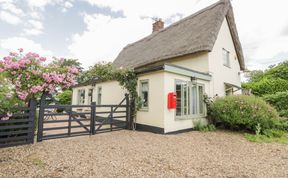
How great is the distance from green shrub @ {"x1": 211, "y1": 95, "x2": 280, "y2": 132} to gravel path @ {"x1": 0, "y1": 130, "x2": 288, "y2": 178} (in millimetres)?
1565

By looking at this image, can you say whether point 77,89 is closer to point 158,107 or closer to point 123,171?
point 158,107

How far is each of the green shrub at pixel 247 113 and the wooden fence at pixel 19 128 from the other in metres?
7.86

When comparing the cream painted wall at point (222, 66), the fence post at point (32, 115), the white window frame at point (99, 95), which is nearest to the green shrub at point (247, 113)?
the cream painted wall at point (222, 66)

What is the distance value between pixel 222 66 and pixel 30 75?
412 inches

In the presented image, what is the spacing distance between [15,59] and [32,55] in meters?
0.44

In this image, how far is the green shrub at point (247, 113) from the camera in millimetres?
6461

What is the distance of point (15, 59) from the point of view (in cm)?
431

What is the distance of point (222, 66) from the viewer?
32.4ft

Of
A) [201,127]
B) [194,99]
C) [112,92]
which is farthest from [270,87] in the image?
[112,92]

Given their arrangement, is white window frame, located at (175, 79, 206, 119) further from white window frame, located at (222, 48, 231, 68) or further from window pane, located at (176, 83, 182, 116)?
white window frame, located at (222, 48, 231, 68)

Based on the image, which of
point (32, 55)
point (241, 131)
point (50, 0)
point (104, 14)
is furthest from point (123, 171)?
point (104, 14)

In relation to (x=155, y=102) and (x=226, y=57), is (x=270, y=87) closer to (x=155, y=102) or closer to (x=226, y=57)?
(x=226, y=57)

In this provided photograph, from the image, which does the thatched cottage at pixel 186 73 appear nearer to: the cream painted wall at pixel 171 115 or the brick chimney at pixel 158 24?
the cream painted wall at pixel 171 115

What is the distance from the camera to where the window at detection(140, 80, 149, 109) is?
6.96 m
